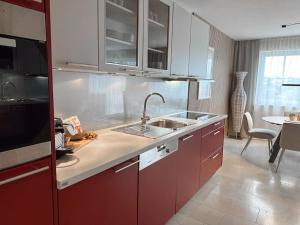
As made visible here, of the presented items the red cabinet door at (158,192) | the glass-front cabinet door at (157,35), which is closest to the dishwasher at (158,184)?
the red cabinet door at (158,192)

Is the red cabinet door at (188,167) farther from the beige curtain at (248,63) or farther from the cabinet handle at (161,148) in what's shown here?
the beige curtain at (248,63)

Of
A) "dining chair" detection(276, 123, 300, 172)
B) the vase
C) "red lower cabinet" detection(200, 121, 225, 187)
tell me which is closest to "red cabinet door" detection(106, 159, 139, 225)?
"red lower cabinet" detection(200, 121, 225, 187)

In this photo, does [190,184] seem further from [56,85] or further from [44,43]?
[44,43]

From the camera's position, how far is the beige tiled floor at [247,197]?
2178mm

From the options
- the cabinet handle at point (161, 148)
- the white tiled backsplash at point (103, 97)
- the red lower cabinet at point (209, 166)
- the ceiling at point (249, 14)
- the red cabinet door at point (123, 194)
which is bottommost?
the red lower cabinet at point (209, 166)

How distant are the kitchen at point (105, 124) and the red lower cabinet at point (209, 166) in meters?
0.01

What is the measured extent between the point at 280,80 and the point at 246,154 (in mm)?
1915

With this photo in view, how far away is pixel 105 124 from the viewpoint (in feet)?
6.89

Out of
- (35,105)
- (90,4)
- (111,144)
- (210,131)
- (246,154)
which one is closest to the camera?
(35,105)

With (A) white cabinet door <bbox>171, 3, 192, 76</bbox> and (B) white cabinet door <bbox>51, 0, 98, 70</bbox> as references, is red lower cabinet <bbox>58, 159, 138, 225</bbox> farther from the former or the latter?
(A) white cabinet door <bbox>171, 3, 192, 76</bbox>

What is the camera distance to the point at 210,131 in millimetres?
2689

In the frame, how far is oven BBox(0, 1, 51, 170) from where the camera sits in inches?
32.0

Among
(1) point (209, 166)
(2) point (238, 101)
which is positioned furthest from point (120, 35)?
(2) point (238, 101)

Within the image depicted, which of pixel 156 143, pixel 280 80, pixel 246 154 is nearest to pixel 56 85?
pixel 156 143
